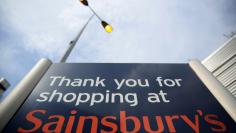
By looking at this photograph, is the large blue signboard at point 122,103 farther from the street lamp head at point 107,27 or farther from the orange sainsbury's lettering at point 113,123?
the street lamp head at point 107,27

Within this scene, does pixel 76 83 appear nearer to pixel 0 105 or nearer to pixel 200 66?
pixel 0 105

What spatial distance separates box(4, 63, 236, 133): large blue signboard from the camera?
4.17 ft

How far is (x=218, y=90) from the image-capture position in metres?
1.51

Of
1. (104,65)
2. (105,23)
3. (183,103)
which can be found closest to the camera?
(183,103)

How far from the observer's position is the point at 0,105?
1321 millimetres

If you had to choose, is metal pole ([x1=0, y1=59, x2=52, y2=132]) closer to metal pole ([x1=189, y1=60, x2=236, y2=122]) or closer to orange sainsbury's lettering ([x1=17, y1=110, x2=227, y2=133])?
orange sainsbury's lettering ([x1=17, y1=110, x2=227, y2=133])

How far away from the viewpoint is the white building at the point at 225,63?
712 cm

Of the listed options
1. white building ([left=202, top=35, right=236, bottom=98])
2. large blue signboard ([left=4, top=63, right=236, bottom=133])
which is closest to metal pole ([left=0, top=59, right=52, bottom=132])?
large blue signboard ([left=4, top=63, right=236, bottom=133])

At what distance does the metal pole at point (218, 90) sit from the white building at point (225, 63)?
6145 mm

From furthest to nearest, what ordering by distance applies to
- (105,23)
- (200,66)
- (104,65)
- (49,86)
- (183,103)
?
1. (105,23)
2. (104,65)
3. (200,66)
4. (49,86)
5. (183,103)

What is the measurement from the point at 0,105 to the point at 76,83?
1.94 ft

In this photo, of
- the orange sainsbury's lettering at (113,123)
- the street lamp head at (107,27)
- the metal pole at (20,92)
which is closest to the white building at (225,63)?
the street lamp head at (107,27)

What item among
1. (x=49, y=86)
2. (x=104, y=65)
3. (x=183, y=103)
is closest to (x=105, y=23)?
(x=104, y=65)

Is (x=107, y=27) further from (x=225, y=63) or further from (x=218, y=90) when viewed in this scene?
(x=225, y=63)
